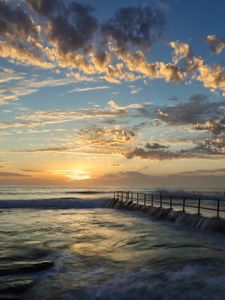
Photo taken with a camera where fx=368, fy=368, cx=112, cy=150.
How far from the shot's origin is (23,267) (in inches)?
434

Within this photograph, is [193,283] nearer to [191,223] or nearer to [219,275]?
[219,275]

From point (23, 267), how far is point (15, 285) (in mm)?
1972

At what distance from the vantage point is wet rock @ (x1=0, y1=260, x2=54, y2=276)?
10.5 metres

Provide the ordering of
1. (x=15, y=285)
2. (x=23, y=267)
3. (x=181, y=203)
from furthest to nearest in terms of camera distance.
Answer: (x=181, y=203) → (x=23, y=267) → (x=15, y=285)

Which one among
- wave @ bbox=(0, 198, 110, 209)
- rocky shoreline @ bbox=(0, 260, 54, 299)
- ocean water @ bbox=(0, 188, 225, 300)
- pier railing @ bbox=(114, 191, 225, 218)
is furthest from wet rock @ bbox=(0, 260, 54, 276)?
wave @ bbox=(0, 198, 110, 209)

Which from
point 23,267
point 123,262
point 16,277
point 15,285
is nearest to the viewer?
point 15,285

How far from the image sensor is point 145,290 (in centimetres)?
893

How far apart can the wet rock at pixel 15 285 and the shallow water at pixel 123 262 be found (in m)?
0.17

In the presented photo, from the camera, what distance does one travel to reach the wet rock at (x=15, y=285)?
869cm

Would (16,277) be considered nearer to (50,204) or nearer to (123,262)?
(123,262)

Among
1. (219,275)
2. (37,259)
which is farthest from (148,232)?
(219,275)

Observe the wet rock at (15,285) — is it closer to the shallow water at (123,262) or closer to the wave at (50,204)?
the shallow water at (123,262)

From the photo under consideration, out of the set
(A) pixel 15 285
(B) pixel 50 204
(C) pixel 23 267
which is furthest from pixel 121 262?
(B) pixel 50 204

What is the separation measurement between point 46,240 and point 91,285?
314 inches
